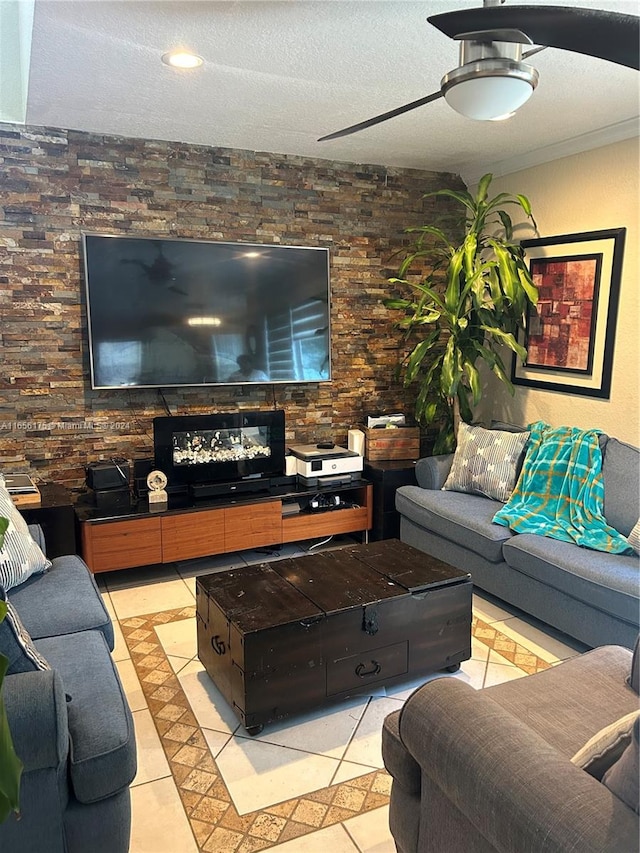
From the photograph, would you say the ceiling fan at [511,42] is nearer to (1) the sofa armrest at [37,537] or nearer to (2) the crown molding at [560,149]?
(2) the crown molding at [560,149]

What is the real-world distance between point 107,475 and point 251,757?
1940 millimetres

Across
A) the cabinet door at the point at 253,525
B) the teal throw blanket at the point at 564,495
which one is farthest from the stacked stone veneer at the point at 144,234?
the teal throw blanket at the point at 564,495

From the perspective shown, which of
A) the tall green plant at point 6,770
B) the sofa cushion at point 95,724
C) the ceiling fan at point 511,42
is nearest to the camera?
the tall green plant at point 6,770

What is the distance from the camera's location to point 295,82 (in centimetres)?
284

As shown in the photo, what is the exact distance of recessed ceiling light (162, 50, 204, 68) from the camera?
99.0 inches

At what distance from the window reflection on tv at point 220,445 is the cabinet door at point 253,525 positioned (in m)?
0.38

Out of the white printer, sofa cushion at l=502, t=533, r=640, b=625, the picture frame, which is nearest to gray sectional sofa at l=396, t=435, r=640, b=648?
sofa cushion at l=502, t=533, r=640, b=625

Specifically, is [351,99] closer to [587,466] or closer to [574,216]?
[574,216]

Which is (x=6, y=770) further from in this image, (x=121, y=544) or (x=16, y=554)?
(x=121, y=544)

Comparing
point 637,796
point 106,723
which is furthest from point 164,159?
point 637,796

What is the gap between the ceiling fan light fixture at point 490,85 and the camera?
1.85 metres

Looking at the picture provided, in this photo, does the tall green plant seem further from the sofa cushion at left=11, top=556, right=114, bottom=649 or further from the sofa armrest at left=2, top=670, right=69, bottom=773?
the sofa cushion at left=11, top=556, right=114, bottom=649

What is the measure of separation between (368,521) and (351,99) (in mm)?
2522

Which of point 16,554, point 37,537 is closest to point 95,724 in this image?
point 16,554
